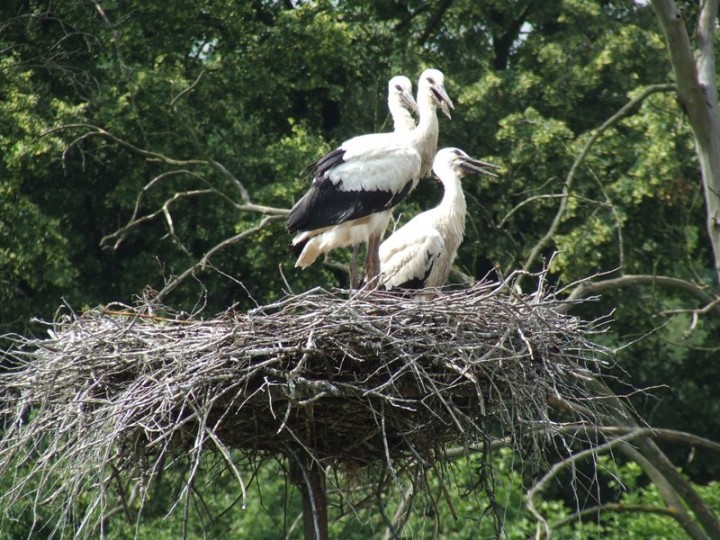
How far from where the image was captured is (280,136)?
16.8m

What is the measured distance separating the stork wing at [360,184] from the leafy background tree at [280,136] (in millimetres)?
4899

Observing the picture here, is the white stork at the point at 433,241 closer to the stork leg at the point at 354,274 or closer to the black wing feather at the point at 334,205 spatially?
the stork leg at the point at 354,274

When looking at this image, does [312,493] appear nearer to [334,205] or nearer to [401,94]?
[334,205]

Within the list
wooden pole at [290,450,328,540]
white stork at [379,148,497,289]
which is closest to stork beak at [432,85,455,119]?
white stork at [379,148,497,289]

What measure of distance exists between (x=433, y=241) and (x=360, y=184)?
1.02 metres

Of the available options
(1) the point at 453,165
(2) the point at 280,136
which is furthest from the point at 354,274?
(2) the point at 280,136

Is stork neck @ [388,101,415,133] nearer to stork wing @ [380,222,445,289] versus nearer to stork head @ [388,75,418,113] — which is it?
stork head @ [388,75,418,113]

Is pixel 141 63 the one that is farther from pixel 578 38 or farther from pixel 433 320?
pixel 433 320

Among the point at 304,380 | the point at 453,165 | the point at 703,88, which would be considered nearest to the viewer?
the point at 304,380

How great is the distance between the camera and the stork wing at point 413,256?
9953mm

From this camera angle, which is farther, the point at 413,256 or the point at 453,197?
the point at 453,197

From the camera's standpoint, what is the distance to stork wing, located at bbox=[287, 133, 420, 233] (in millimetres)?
9133

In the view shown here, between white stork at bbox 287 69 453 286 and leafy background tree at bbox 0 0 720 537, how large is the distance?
190 inches

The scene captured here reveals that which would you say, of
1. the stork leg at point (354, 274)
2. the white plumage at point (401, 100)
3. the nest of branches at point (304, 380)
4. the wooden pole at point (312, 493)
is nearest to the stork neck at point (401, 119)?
the white plumage at point (401, 100)
